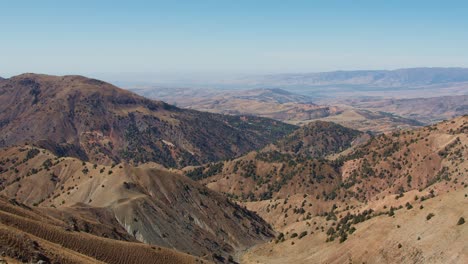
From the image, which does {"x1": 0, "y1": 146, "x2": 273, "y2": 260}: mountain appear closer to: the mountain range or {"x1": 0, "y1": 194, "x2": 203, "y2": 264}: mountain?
the mountain range

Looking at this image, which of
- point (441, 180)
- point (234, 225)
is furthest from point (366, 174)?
point (234, 225)

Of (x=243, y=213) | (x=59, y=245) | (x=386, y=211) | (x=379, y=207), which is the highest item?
(x=59, y=245)

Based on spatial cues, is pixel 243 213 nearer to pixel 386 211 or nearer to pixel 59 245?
pixel 386 211

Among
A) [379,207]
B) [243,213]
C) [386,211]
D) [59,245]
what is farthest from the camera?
[243,213]

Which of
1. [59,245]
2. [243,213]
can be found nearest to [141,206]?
[243,213]

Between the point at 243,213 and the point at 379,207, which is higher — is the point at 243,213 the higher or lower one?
the lower one

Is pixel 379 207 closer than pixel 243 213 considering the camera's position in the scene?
Yes

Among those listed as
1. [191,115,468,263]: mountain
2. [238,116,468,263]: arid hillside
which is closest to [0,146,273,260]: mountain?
[238,116,468,263]: arid hillside

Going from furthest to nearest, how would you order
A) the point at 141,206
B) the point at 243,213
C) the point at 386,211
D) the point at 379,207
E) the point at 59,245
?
the point at 243,213, the point at 379,207, the point at 386,211, the point at 141,206, the point at 59,245

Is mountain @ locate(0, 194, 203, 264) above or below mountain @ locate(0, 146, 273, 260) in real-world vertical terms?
above
